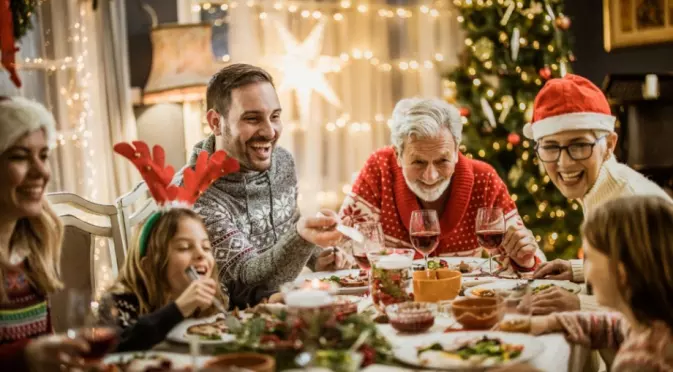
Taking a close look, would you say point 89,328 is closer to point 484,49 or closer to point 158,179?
point 158,179

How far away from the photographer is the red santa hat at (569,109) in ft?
9.13

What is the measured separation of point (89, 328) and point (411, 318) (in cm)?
77

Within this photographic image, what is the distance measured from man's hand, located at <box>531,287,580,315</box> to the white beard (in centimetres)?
130

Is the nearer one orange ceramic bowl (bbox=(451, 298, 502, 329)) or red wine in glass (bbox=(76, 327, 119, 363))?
red wine in glass (bbox=(76, 327, 119, 363))

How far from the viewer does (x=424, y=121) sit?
3.18 m

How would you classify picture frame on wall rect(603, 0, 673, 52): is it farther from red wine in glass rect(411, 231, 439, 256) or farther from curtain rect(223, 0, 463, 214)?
red wine in glass rect(411, 231, 439, 256)

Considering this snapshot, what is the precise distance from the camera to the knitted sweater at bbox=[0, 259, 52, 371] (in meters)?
1.72

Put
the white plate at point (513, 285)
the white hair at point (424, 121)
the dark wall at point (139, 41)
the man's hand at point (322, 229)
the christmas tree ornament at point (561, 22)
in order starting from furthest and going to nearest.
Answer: the christmas tree ornament at point (561, 22) → the dark wall at point (139, 41) → the white hair at point (424, 121) → the man's hand at point (322, 229) → the white plate at point (513, 285)

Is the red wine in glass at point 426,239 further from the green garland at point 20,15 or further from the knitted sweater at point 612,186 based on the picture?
the green garland at point 20,15

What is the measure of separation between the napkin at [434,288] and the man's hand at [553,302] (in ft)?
0.74

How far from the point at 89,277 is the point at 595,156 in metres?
1.82

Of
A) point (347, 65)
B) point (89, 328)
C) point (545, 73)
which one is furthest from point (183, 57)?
point (89, 328)

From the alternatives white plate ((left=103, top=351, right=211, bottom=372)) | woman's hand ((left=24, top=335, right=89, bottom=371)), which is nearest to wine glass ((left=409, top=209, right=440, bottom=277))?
white plate ((left=103, top=351, right=211, bottom=372))

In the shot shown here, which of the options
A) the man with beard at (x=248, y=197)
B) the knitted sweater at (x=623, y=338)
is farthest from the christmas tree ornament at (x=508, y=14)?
the knitted sweater at (x=623, y=338)
